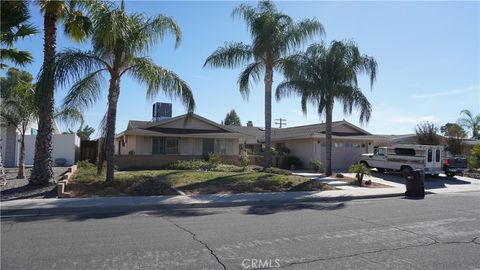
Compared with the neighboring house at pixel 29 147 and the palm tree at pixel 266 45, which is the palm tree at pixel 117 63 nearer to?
the palm tree at pixel 266 45

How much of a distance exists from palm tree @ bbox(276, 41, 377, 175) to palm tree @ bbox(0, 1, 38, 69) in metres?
12.9

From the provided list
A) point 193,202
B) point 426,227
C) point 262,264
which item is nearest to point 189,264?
point 262,264

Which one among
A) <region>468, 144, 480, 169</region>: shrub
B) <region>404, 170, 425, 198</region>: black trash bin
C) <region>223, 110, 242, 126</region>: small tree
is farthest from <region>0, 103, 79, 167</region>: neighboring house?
<region>223, 110, 242, 126</region>: small tree

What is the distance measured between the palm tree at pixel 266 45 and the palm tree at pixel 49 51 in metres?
8.77

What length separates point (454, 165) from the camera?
1091 inches

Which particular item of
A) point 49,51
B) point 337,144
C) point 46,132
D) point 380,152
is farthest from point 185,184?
point 337,144

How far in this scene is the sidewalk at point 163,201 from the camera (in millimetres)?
12219

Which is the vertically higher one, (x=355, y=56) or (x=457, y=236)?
(x=355, y=56)

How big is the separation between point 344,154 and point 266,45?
47.4ft

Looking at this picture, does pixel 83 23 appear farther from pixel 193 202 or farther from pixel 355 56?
pixel 355 56

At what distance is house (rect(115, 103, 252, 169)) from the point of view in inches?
1137

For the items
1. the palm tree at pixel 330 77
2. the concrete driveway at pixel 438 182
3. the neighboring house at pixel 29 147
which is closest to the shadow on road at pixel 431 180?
the concrete driveway at pixel 438 182

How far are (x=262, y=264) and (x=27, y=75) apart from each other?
1575 inches

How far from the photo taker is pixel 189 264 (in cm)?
646
